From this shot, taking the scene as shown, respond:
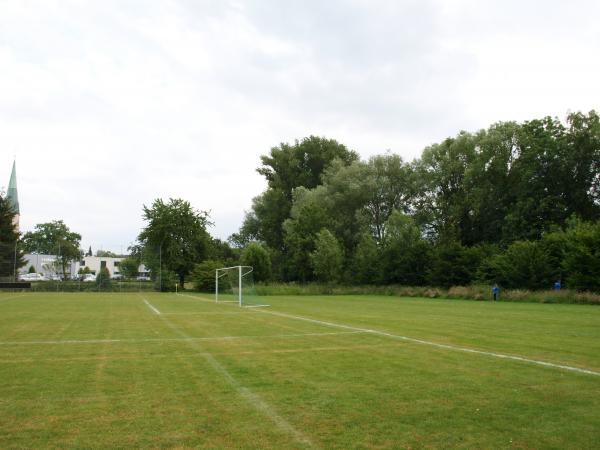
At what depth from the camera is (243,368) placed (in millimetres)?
8633

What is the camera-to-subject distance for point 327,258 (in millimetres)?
51562

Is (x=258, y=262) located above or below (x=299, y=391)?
above

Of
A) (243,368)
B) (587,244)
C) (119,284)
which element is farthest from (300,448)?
(119,284)

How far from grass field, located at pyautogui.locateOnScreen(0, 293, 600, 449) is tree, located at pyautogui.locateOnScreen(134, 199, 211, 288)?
42.2 m

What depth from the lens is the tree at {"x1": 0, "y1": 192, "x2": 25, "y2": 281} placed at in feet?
154

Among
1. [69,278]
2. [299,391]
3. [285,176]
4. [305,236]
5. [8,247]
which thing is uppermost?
[285,176]

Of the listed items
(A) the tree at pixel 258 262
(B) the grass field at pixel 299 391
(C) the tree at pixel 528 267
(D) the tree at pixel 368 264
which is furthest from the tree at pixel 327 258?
Result: (B) the grass field at pixel 299 391

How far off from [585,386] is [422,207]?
53561 millimetres

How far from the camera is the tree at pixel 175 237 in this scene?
5478 centimetres

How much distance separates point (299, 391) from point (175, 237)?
5099 cm

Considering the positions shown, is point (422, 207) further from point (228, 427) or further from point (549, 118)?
point (228, 427)

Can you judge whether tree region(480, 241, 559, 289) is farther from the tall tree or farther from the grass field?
the tall tree

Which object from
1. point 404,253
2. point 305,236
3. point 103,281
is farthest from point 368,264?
point 103,281

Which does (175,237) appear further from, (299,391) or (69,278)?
(299,391)
